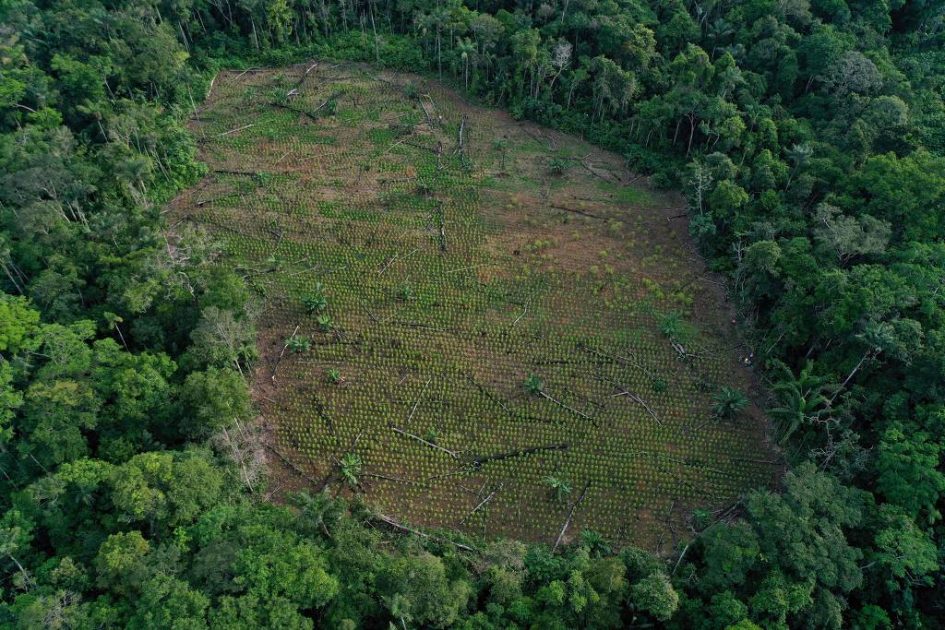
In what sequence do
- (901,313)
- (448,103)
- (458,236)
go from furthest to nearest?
1. (448,103)
2. (458,236)
3. (901,313)

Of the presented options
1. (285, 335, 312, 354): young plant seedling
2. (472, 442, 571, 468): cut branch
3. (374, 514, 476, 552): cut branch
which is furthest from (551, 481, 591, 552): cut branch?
(285, 335, 312, 354): young plant seedling

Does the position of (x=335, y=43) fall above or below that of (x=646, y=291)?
above

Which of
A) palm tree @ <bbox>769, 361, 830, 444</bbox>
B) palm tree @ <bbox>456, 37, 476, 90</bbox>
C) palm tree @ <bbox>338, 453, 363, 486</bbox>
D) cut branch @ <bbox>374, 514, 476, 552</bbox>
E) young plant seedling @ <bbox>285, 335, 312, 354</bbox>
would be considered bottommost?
cut branch @ <bbox>374, 514, 476, 552</bbox>

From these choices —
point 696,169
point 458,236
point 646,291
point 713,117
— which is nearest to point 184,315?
point 458,236

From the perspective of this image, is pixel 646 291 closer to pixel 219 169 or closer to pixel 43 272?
pixel 219 169

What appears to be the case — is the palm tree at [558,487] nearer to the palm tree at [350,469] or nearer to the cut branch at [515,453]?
the cut branch at [515,453]

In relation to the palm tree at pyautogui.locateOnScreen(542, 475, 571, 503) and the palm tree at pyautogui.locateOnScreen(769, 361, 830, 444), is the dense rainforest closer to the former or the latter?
the palm tree at pyautogui.locateOnScreen(769, 361, 830, 444)

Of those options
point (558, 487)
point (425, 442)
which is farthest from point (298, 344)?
point (558, 487)
